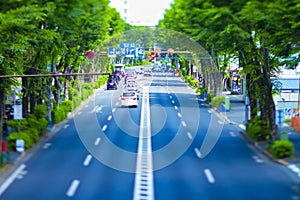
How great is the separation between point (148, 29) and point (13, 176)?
310ft

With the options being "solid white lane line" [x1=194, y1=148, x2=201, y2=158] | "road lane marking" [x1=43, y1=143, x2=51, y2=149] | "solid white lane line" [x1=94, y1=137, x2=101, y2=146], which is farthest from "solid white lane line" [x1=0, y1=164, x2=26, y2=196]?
"solid white lane line" [x1=194, y1=148, x2=201, y2=158]

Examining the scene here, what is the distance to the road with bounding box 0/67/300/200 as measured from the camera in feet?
77.8

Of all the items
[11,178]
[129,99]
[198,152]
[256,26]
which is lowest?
[11,178]

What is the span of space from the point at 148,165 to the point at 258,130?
380 inches

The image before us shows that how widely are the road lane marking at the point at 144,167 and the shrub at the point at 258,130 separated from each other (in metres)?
6.26

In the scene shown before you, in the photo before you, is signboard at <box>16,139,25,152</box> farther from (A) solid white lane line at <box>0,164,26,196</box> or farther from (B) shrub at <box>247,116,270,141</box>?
(B) shrub at <box>247,116,270,141</box>

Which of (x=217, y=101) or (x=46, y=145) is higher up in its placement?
(x=217, y=101)

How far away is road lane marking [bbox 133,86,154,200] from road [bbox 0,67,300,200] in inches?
1.4

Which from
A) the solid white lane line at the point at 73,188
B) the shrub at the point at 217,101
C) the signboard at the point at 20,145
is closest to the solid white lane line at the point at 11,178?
the solid white lane line at the point at 73,188

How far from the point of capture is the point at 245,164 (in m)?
30.1

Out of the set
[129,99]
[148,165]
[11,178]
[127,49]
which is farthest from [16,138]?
[127,49]

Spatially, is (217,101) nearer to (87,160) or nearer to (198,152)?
(198,152)

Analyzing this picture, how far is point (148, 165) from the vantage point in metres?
29.8

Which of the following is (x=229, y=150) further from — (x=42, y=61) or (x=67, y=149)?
(x=42, y=61)
